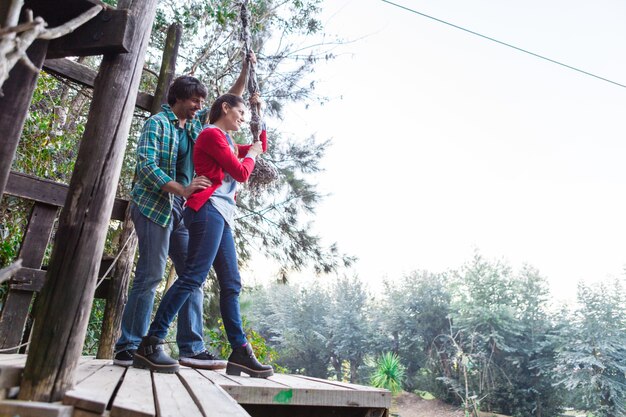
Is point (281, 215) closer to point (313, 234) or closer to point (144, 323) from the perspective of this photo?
point (313, 234)

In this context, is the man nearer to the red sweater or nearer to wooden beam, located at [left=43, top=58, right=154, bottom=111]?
the red sweater

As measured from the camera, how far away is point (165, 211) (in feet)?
6.51

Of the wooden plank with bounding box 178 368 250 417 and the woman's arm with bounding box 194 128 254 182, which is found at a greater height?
the woman's arm with bounding box 194 128 254 182

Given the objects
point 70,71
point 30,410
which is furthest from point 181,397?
point 70,71

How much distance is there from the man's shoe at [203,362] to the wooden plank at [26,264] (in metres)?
0.85

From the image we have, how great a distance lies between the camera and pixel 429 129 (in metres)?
43.4

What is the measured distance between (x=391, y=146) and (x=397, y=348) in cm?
1957

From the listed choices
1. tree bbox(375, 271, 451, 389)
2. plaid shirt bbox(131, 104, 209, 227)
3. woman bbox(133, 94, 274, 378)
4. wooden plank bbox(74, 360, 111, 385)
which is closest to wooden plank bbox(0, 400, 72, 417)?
wooden plank bbox(74, 360, 111, 385)

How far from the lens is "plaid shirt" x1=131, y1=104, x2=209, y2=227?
6.38 ft

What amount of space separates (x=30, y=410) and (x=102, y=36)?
3.39 ft

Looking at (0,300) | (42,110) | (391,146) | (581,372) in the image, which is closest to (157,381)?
(0,300)

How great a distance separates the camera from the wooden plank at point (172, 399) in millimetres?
1136

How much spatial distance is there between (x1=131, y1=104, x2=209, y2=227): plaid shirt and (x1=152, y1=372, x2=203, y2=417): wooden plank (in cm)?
66

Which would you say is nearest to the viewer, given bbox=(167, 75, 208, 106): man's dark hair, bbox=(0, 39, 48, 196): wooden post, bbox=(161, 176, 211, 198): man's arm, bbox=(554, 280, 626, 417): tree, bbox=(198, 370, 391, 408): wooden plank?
bbox=(0, 39, 48, 196): wooden post
